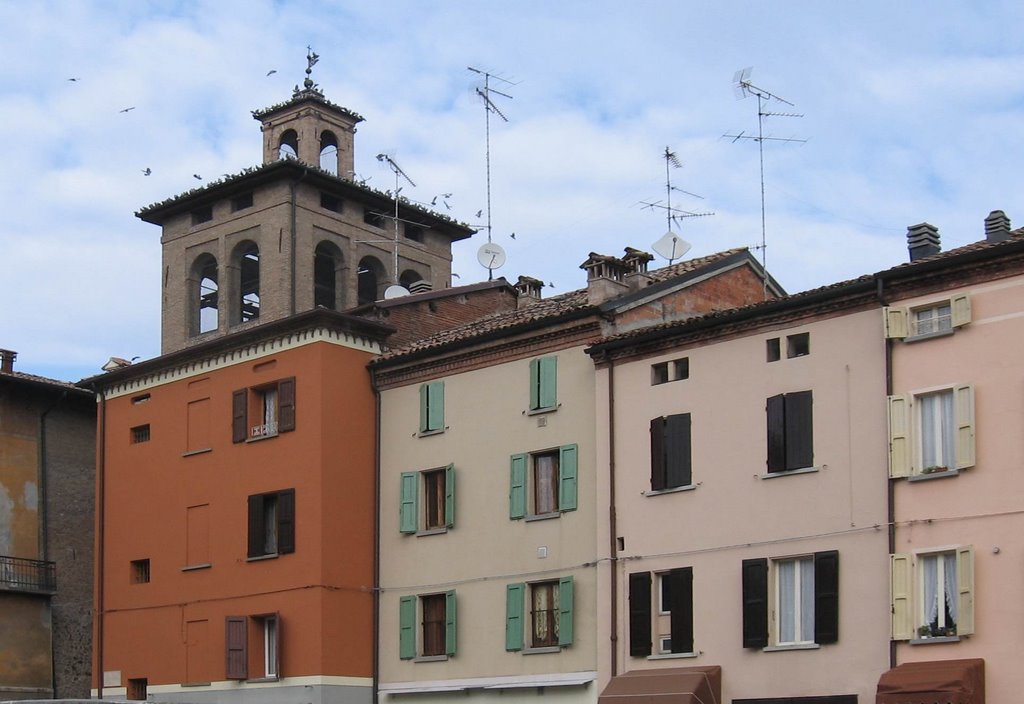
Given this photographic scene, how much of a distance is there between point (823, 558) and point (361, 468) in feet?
39.4

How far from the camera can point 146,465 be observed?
4181cm

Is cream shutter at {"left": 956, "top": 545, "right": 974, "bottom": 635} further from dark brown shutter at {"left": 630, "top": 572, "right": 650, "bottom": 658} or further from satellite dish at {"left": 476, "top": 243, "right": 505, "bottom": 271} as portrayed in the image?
satellite dish at {"left": 476, "top": 243, "right": 505, "bottom": 271}

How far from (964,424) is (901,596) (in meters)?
2.86

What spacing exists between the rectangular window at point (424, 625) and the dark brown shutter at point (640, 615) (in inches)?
191

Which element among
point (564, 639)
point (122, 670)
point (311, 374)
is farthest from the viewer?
point (122, 670)

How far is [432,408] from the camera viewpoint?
37.5 m

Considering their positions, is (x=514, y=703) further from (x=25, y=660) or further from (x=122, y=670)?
(x=25, y=660)

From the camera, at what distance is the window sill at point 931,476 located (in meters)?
28.0

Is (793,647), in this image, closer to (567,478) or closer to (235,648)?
(567,478)

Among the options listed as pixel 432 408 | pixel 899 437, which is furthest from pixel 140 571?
pixel 899 437

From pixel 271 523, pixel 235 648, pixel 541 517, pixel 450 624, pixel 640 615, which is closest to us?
pixel 640 615

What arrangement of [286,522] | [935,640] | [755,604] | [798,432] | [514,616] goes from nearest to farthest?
[935,640]
[755,604]
[798,432]
[514,616]
[286,522]

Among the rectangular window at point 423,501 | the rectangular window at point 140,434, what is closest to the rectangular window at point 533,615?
the rectangular window at point 423,501

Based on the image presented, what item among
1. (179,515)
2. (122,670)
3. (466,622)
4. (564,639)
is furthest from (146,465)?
(564,639)
